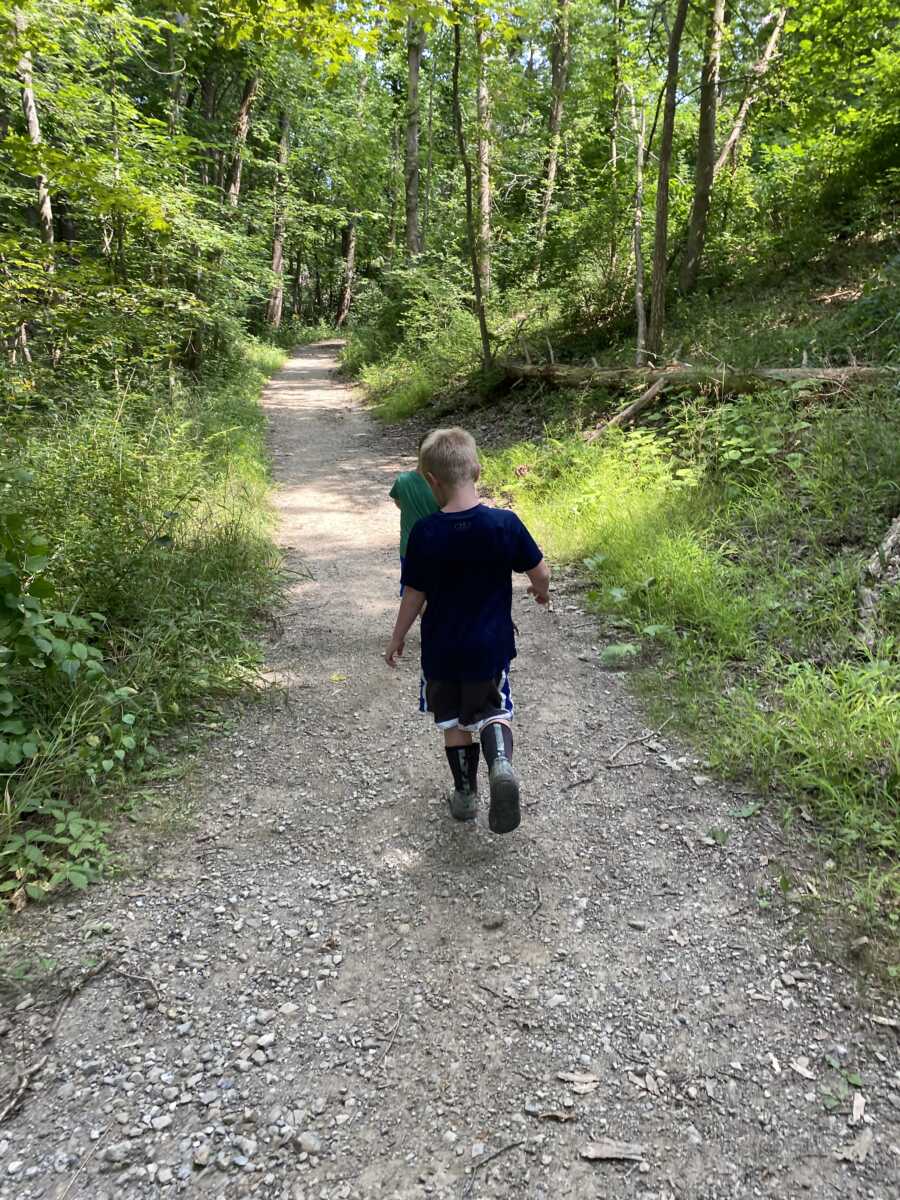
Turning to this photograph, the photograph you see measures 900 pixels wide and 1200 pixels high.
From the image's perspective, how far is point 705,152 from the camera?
11031mm

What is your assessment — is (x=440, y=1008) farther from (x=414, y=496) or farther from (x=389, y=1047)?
(x=414, y=496)

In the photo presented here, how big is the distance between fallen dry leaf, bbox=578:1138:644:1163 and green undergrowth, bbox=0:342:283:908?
2.08 metres

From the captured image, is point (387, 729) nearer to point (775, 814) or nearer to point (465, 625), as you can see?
point (465, 625)

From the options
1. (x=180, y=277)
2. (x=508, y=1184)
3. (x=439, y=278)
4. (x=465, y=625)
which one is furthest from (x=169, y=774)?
(x=439, y=278)

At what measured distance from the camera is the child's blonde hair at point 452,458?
2600 millimetres

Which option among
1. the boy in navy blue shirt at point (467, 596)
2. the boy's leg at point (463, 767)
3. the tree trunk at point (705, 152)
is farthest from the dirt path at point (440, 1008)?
the tree trunk at point (705, 152)

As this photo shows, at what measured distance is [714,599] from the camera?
15.0ft

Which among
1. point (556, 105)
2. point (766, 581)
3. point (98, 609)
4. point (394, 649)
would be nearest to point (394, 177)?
point (556, 105)

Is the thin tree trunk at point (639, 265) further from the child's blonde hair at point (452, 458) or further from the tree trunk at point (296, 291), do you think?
the tree trunk at point (296, 291)

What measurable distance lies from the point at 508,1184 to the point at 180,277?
12325mm

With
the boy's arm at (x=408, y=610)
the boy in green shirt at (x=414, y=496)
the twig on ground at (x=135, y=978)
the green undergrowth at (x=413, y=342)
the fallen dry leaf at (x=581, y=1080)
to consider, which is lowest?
the fallen dry leaf at (x=581, y=1080)

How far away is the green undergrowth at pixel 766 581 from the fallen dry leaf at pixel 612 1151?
4.24 ft

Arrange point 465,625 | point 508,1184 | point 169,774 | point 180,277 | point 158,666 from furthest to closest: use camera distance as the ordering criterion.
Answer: point 180,277 → point 158,666 → point 169,774 → point 465,625 → point 508,1184

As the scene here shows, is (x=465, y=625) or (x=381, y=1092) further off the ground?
(x=465, y=625)
